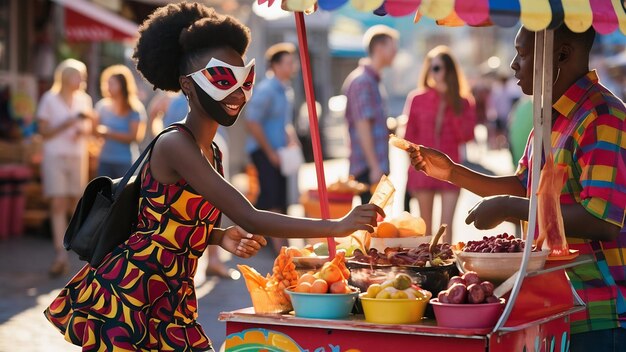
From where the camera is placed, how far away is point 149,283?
434 cm

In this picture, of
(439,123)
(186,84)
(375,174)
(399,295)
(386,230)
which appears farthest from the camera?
(375,174)

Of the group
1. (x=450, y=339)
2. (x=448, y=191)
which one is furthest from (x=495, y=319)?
(x=448, y=191)

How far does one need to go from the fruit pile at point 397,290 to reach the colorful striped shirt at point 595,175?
0.68 meters

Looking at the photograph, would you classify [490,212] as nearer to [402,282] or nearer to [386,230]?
[402,282]

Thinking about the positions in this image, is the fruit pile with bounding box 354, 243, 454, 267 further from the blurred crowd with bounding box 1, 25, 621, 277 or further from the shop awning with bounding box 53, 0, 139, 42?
the shop awning with bounding box 53, 0, 139, 42

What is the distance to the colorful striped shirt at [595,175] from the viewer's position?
4121 mm

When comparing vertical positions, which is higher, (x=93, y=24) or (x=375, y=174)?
(x=93, y=24)

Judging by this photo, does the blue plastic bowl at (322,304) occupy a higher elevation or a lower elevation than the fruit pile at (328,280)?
lower

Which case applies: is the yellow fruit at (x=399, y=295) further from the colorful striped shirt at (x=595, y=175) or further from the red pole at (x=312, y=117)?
the colorful striped shirt at (x=595, y=175)

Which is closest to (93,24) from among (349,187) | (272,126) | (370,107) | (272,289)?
(272,126)

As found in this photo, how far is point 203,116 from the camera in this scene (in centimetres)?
445

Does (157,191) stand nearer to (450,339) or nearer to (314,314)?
(314,314)

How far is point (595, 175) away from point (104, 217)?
1810 mm

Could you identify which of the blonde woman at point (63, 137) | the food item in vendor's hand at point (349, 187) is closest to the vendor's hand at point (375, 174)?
the food item in vendor's hand at point (349, 187)
